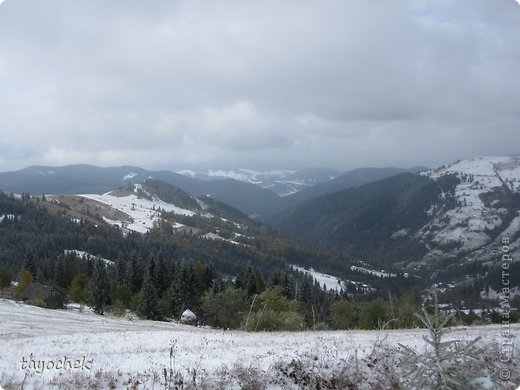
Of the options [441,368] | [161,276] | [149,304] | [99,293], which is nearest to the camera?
[441,368]

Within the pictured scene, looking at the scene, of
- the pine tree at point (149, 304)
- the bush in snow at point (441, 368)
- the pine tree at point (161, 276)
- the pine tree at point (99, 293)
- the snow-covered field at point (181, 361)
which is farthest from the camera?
the pine tree at point (161, 276)

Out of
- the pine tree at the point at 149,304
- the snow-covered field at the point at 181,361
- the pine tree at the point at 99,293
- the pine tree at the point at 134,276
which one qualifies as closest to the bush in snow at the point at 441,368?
the snow-covered field at the point at 181,361

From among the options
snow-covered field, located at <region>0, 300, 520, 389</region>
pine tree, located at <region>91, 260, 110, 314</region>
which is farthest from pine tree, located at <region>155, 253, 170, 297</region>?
snow-covered field, located at <region>0, 300, 520, 389</region>

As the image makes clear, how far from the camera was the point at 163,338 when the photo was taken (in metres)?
23.1

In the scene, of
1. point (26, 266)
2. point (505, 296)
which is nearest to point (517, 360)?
point (505, 296)

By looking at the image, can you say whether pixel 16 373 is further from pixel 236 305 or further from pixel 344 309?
pixel 344 309

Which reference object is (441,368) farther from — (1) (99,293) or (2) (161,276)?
(2) (161,276)

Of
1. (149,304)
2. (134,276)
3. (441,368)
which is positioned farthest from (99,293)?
(441,368)

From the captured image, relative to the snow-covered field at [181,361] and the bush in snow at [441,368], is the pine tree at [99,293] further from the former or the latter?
the bush in snow at [441,368]

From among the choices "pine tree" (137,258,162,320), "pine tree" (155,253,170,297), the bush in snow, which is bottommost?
"pine tree" (137,258,162,320)

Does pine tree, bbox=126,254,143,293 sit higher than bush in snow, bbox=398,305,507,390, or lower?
lower

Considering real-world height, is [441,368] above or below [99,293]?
above

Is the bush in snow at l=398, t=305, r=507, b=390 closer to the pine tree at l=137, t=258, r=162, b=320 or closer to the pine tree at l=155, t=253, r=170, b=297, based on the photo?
the pine tree at l=137, t=258, r=162, b=320

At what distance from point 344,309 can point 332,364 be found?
73439mm
